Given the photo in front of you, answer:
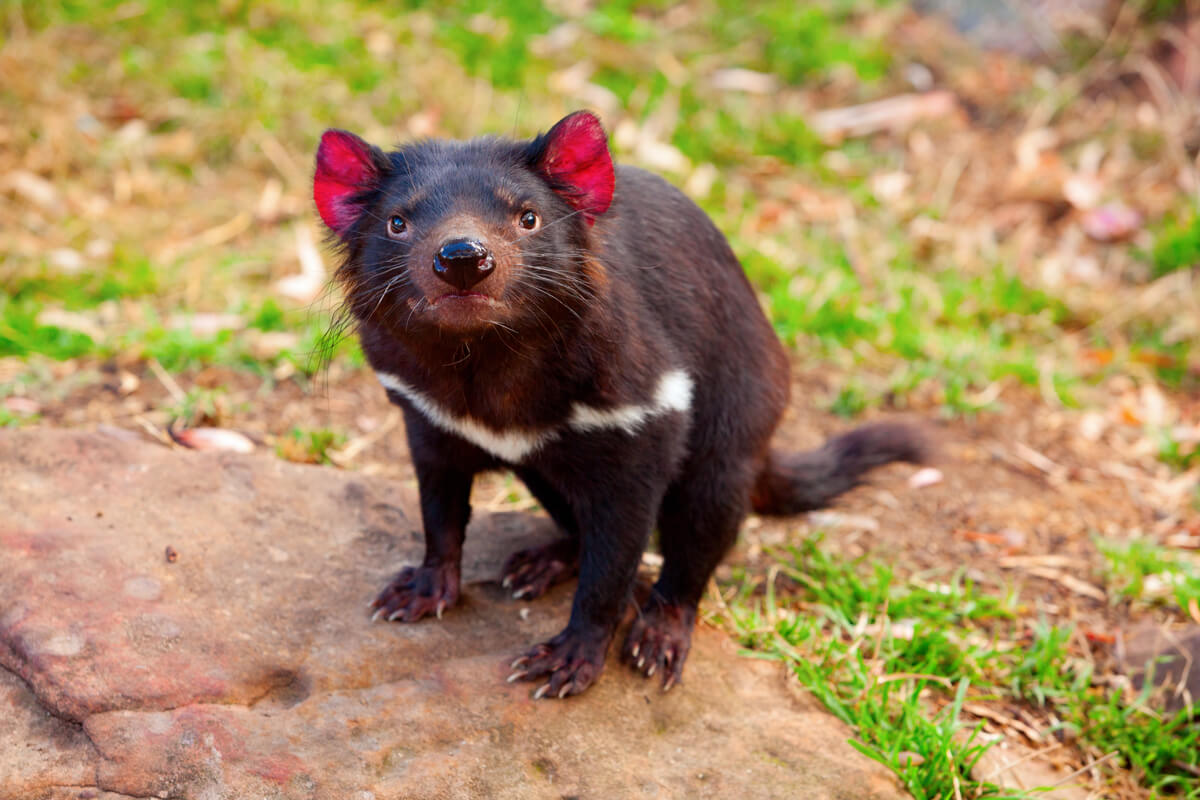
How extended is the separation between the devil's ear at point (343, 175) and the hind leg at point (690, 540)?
3.28ft

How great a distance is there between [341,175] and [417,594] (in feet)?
3.15

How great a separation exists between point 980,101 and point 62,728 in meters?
5.56

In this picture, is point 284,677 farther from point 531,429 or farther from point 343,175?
point 343,175

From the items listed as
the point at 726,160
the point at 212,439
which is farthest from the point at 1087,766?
the point at 726,160

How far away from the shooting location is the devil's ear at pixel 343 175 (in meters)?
Result: 2.11

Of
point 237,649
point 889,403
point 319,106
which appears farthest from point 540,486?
point 319,106

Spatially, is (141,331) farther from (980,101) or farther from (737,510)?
(980,101)

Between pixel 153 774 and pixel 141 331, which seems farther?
pixel 141 331

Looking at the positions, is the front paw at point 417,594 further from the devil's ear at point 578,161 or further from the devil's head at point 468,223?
the devil's ear at point 578,161

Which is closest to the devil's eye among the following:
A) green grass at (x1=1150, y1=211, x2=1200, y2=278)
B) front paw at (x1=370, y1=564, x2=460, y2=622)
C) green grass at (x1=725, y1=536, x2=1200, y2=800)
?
front paw at (x1=370, y1=564, x2=460, y2=622)

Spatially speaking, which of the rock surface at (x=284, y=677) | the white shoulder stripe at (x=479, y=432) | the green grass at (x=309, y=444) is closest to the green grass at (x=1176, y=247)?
the rock surface at (x=284, y=677)

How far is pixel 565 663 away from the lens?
2.34 meters

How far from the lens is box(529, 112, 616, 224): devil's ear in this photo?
2.11 m

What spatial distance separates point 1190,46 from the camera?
5.55 meters
